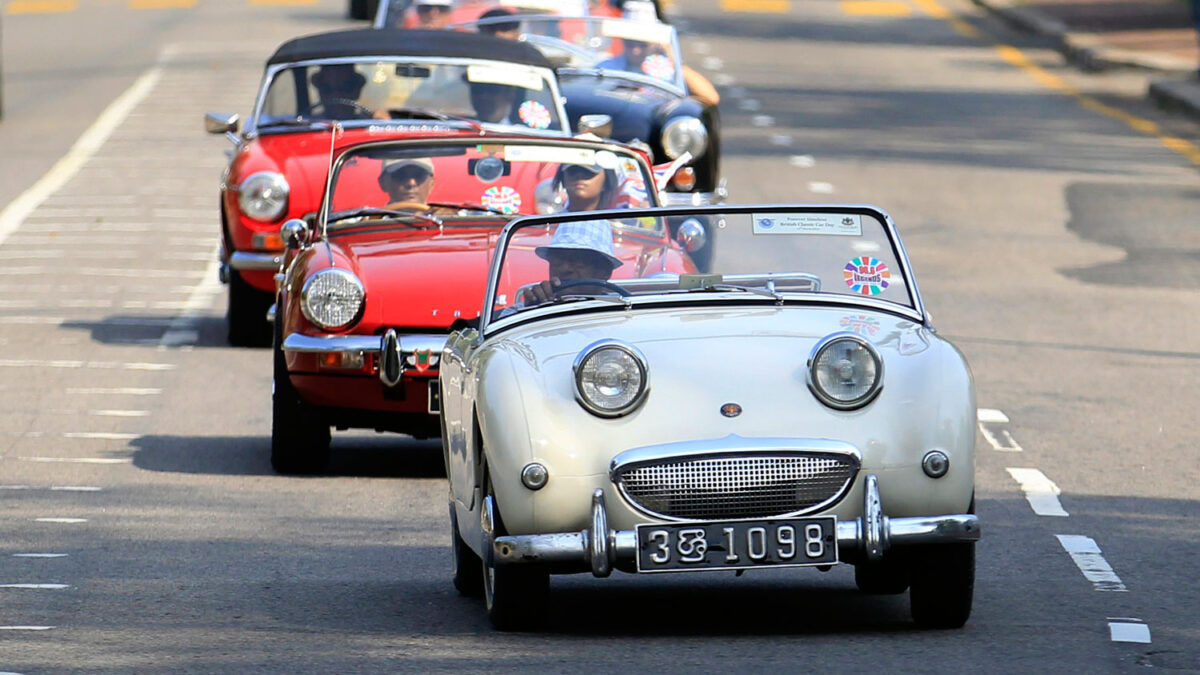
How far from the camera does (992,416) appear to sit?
11711mm

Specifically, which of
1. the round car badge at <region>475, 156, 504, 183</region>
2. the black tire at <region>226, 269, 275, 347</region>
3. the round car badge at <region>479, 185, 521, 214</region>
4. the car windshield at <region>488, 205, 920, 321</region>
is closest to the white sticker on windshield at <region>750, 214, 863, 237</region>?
the car windshield at <region>488, 205, 920, 321</region>

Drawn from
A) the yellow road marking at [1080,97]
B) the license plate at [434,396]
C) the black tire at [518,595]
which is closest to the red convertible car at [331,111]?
the license plate at [434,396]

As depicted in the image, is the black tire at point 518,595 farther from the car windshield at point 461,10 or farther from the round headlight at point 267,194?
the car windshield at point 461,10

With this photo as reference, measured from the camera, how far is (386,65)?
1422 cm

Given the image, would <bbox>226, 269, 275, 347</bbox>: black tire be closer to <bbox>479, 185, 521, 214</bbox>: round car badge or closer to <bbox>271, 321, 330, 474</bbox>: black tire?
<bbox>479, 185, 521, 214</bbox>: round car badge

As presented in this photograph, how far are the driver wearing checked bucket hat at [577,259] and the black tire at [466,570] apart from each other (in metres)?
0.79

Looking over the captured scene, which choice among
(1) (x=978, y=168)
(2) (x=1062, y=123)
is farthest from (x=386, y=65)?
(2) (x=1062, y=123)

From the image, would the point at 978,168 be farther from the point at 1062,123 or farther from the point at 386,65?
the point at 386,65

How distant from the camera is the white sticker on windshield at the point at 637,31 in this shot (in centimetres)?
1809

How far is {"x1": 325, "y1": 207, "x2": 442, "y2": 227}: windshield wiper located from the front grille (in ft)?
14.5

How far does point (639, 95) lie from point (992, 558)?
9480 mm

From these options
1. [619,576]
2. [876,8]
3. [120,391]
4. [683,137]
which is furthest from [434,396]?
[876,8]

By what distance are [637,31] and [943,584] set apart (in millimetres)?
11900

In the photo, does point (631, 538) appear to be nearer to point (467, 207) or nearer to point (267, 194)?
point (467, 207)
